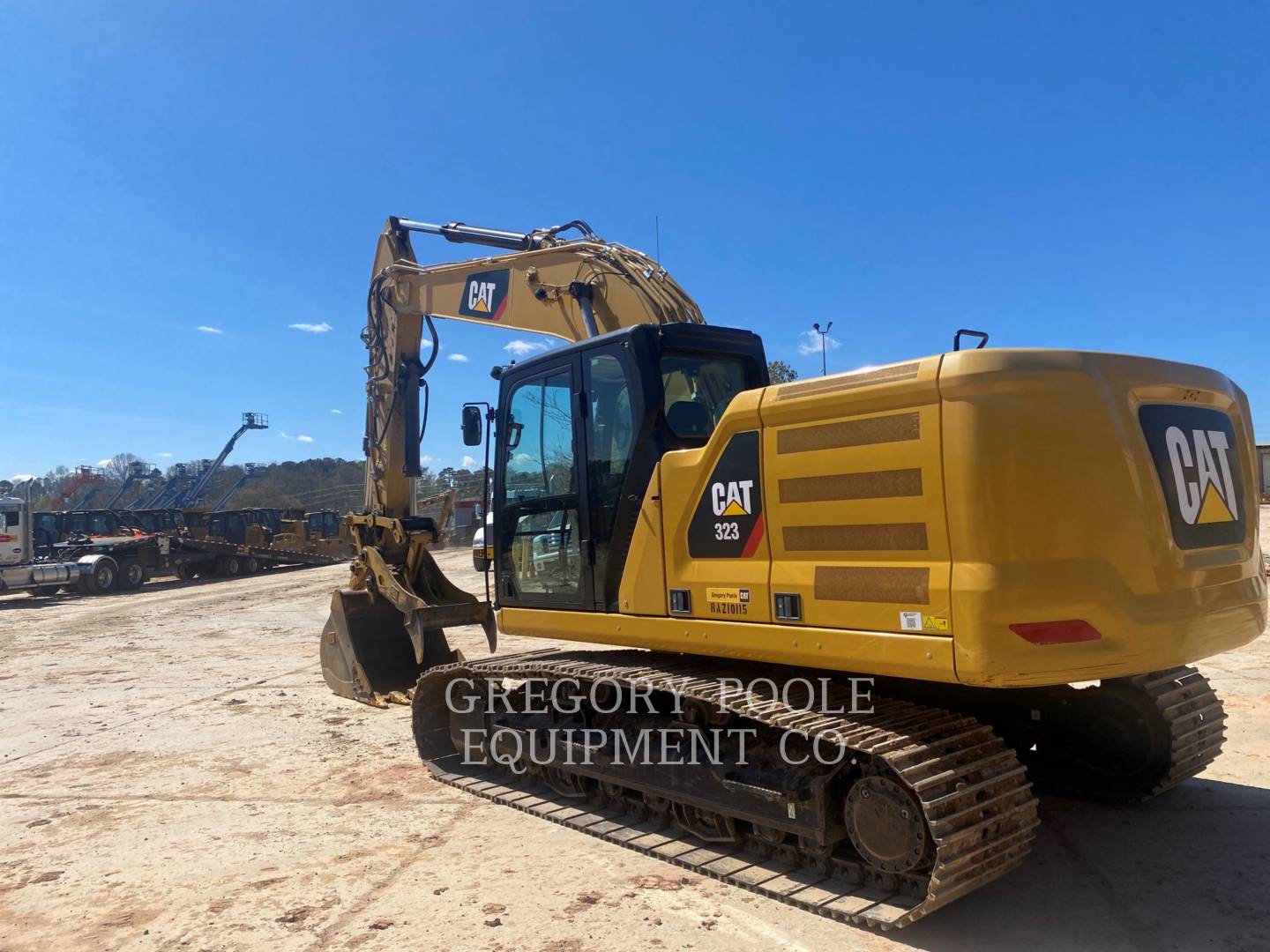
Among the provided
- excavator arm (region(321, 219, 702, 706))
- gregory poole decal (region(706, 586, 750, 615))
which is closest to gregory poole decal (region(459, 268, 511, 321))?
excavator arm (region(321, 219, 702, 706))

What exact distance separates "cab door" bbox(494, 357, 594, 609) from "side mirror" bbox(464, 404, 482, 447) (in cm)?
16

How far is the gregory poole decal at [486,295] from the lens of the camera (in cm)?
779

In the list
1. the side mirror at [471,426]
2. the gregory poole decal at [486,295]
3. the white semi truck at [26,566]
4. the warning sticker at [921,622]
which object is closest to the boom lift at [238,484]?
the white semi truck at [26,566]

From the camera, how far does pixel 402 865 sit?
479cm

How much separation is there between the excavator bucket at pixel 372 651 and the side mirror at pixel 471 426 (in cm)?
316

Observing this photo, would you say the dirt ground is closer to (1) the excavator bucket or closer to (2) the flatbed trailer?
(1) the excavator bucket

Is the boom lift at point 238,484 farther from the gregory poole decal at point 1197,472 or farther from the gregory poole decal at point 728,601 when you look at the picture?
the gregory poole decal at point 1197,472

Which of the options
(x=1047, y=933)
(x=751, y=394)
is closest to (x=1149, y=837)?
(x=1047, y=933)

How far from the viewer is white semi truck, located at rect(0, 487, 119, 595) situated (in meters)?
23.6

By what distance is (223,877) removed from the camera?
4.66 metres

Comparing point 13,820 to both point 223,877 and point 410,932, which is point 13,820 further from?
point 410,932

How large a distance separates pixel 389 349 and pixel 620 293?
→ 3.62 meters

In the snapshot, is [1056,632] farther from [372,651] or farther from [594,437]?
[372,651]

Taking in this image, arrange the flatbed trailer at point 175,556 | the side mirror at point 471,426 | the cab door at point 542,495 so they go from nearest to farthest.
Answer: the cab door at point 542,495 < the side mirror at point 471,426 < the flatbed trailer at point 175,556
